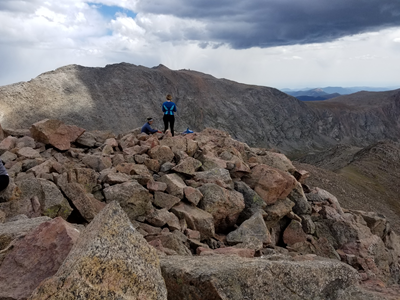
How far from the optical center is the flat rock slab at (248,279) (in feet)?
14.8

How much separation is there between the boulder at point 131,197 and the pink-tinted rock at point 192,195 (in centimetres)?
134

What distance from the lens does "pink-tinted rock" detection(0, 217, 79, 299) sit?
4.21 meters

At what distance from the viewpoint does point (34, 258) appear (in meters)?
4.57

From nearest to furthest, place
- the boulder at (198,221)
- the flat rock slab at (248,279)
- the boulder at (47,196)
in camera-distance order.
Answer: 1. the flat rock slab at (248,279)
2. the boulder at (47,196)
3. the boulder at (198,221)

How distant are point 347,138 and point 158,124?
223 feet

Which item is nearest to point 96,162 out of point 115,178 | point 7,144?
point 115,178

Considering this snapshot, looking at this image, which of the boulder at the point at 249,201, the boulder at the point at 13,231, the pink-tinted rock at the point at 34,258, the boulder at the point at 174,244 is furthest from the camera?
the boulder at the point at 249,201

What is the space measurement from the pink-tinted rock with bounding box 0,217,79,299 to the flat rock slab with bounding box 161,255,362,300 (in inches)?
55.5

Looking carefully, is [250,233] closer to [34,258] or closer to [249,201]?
[249,201]

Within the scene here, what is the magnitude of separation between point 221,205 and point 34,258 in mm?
7102

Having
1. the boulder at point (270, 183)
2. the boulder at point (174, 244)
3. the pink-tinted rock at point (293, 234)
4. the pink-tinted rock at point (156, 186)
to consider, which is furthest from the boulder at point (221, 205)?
the boulder at point (174, 244)

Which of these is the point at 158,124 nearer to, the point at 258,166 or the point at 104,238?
the point at 258,166

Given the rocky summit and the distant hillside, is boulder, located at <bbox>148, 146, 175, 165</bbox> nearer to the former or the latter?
the rocky summit

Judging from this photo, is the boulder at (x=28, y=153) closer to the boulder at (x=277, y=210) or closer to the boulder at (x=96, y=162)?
the boulder at (x=96, y=162)
